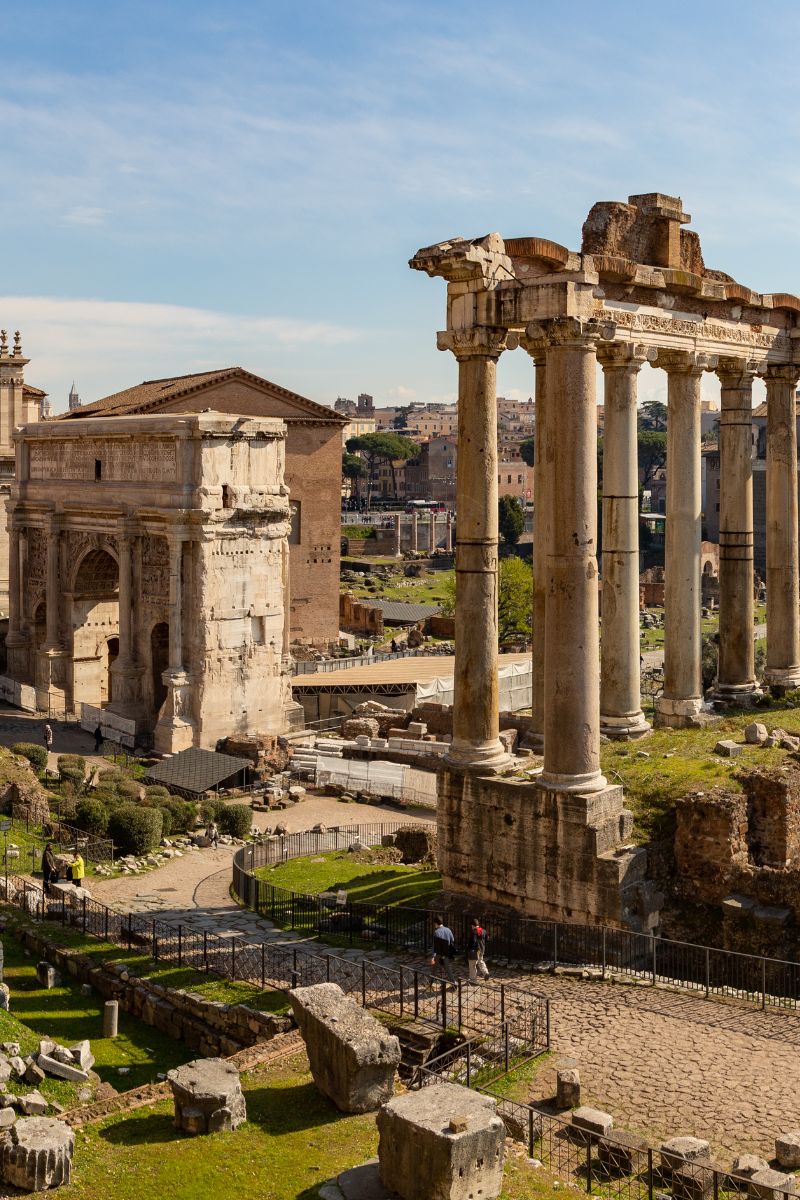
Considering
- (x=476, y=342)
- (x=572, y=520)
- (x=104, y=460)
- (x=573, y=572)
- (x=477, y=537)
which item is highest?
(x=104, y=460)

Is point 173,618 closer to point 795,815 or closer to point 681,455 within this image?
point 681,455

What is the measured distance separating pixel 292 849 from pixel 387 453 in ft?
381

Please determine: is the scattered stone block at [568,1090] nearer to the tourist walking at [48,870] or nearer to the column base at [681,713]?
the column base at [681,713]

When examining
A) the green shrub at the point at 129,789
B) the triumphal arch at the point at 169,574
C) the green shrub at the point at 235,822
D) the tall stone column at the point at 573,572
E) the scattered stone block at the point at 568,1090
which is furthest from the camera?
the triumphal arch at the point at 169,574

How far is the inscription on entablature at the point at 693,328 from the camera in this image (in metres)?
17.5

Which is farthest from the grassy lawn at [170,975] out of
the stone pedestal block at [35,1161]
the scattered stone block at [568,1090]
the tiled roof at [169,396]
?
the tiled roof at [169,396]

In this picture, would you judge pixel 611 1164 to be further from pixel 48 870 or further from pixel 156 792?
pixel 156 792

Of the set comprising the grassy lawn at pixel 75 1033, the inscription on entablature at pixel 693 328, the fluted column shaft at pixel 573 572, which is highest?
the inscription on entablature at pixel 693 328

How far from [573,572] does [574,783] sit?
2394 millimetres

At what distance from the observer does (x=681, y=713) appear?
19906 mm

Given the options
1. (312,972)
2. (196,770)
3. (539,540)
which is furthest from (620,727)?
(196,770)

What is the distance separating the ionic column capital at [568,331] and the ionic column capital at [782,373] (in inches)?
249

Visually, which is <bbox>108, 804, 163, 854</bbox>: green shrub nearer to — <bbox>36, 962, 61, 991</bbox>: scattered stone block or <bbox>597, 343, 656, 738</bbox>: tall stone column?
<bbox>36, 962, 61, 991</bbox>: scattered stone block

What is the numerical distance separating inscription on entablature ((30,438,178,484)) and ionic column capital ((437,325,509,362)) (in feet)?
65.8
